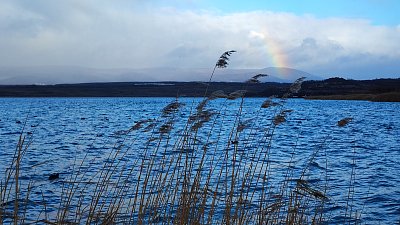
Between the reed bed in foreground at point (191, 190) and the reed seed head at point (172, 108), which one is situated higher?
the reed seed head at point (172, 108)

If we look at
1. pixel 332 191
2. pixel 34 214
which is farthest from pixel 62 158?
pixel 332 191

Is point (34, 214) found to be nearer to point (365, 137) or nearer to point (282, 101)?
point (282, 101)

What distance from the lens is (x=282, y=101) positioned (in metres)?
7.80

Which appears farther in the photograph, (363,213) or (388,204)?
(388,204)

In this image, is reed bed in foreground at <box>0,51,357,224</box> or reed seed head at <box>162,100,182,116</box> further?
reed seed head at <box>162,100,182,116</box>

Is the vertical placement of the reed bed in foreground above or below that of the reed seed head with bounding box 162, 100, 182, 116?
below

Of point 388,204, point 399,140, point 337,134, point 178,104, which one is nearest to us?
point 178,104

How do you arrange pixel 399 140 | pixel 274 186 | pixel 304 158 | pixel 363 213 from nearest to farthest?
pixel 363 213 < pixel 274 186 < pixel 304 158 < pixel 399 140

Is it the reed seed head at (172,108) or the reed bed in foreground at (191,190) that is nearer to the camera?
the reed bed in foreground at (191,190)

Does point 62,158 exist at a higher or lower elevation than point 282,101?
lower

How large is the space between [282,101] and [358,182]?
9.16 meters

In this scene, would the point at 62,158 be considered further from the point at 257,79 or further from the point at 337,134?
the point at 337,134

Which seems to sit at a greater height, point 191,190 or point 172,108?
point 172,108

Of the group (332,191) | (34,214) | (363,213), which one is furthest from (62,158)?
(363,213)
